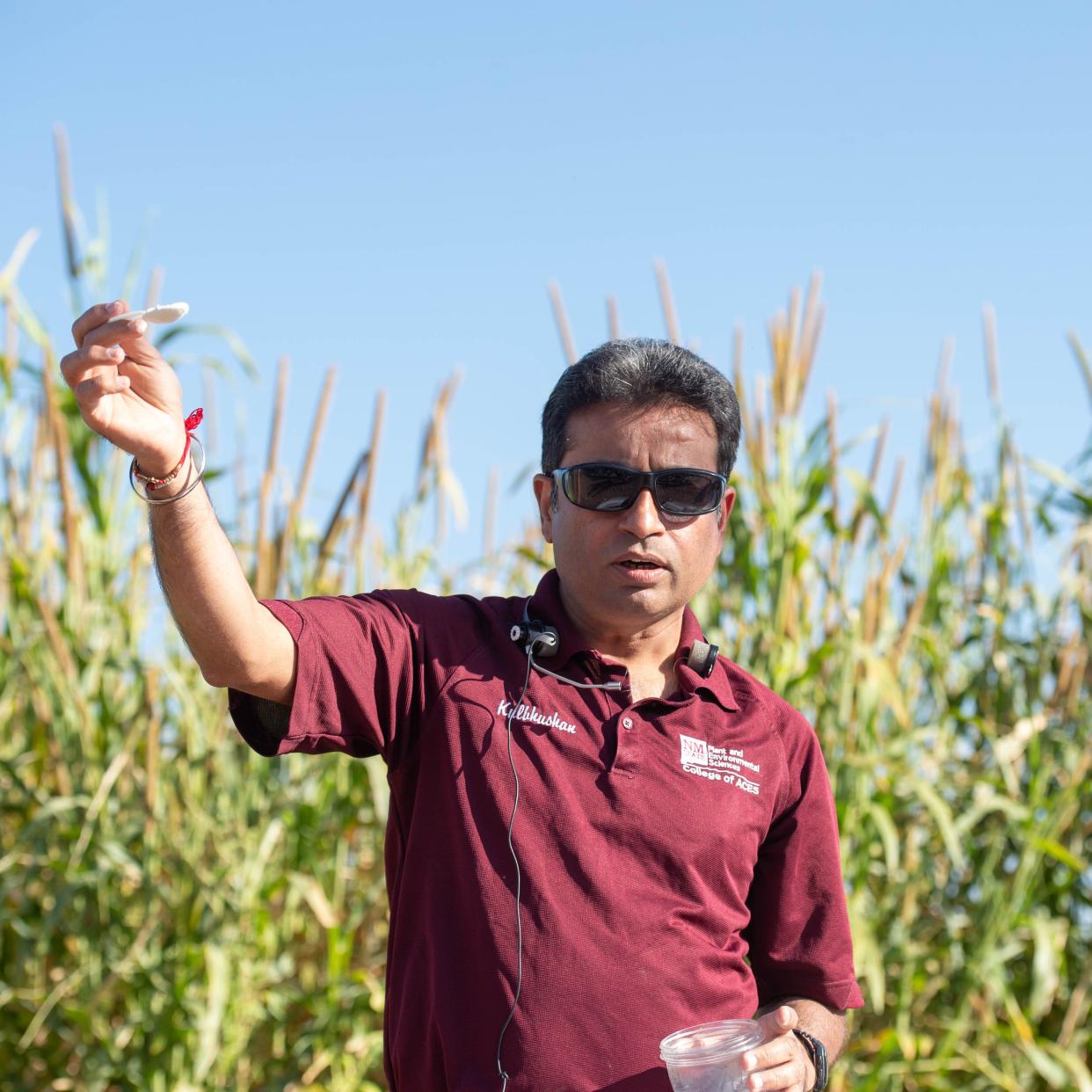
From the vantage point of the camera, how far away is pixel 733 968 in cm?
180

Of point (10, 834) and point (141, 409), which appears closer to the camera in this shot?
point (141, 409)

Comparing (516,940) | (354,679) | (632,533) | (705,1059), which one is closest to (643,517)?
(632,533)

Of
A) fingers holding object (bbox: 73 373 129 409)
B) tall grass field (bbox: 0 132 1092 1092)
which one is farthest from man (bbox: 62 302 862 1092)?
tall grass field (bbox: 0 132 1092 1092)

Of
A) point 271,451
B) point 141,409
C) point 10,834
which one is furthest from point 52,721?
point 141,409

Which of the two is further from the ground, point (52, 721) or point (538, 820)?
point (538, 820)

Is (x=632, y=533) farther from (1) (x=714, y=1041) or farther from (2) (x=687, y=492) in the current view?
(1) (x=714, y=1041)

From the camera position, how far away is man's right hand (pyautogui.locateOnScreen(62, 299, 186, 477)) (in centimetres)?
139

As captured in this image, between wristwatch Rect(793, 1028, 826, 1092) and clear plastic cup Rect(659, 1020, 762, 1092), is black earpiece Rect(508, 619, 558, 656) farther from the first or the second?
wristwatch Rect(793, 1028, 826, 1092)

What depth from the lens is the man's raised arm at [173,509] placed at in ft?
4.58

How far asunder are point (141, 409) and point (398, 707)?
1.83 feet

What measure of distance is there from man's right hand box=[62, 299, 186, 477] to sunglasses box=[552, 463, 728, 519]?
607 millimetres

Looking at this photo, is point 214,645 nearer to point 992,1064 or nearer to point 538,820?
point 538,820

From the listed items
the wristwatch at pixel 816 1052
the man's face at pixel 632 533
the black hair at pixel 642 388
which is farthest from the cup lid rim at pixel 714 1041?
the black hair at pixel 642 388

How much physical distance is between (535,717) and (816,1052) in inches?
25.4
